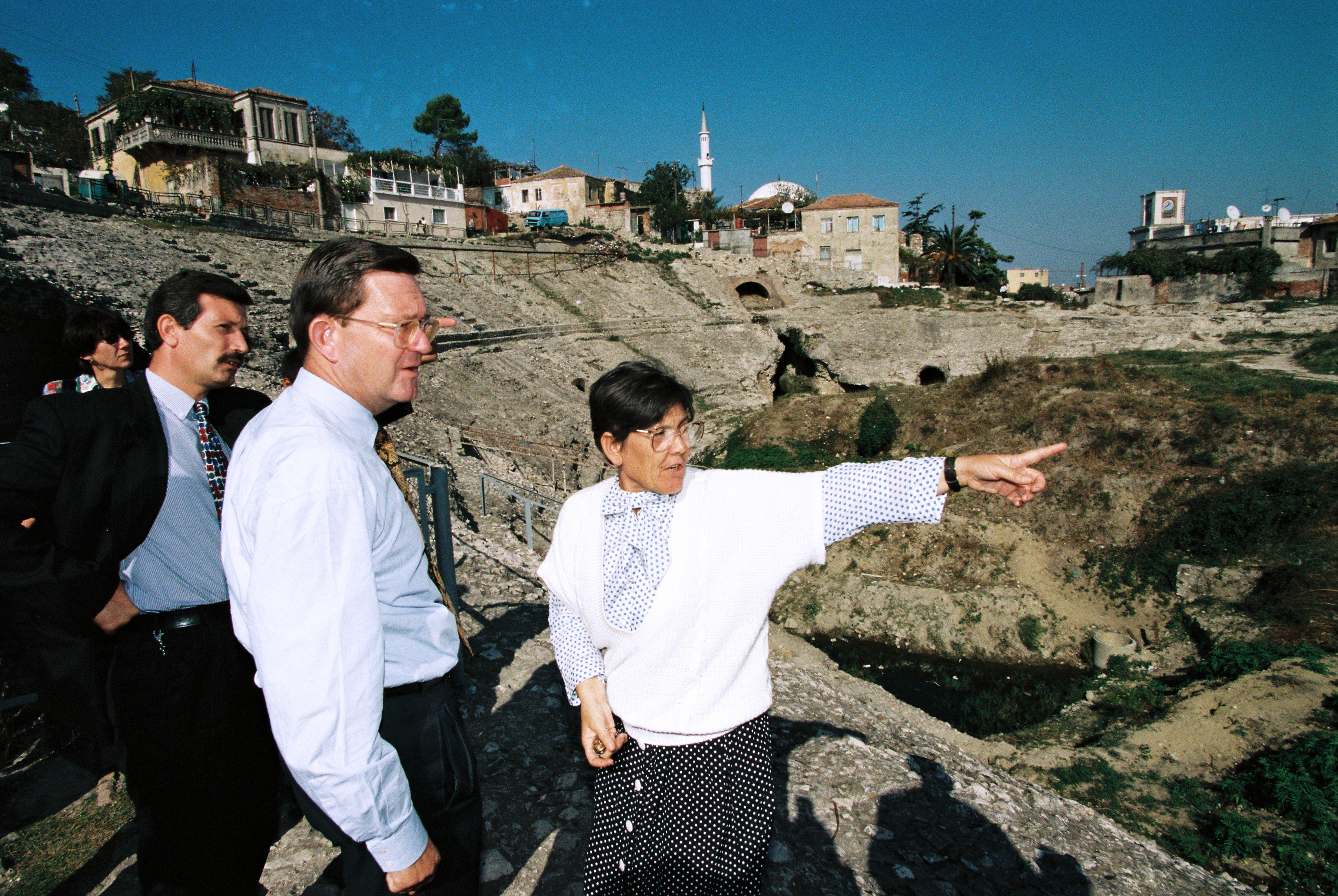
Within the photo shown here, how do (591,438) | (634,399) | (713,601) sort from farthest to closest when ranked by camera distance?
1. (591,438)
2. (634,399)
3. (713,601)

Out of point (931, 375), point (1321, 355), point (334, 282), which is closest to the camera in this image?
point (334, 282)

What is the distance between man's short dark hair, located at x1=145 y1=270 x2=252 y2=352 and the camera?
7.63 feet

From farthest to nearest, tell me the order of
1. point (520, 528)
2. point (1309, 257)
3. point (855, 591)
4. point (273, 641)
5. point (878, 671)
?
point (1309, 257), point (855, 591), point (878, 671), point (520, 528), point (273, 641)

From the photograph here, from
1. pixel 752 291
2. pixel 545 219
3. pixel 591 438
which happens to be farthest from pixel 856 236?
pixel 591 438

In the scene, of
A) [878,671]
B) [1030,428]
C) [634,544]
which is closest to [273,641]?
[634,544]

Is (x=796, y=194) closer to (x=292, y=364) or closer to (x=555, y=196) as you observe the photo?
(x=555, y=196)

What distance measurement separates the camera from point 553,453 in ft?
50.6

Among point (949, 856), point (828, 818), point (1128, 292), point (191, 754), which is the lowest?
point (949, 856)

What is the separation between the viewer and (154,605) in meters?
2.08

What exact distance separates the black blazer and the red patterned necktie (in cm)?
19

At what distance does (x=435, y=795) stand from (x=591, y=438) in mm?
16906

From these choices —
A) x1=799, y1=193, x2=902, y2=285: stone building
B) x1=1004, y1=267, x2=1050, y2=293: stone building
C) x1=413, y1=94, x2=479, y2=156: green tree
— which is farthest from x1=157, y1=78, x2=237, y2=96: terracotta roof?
x1=1004, y1=267, x2=1050, y2=293: stone building

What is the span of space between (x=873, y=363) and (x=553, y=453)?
60.0 feet

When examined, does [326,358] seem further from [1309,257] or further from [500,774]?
[1309,257]
